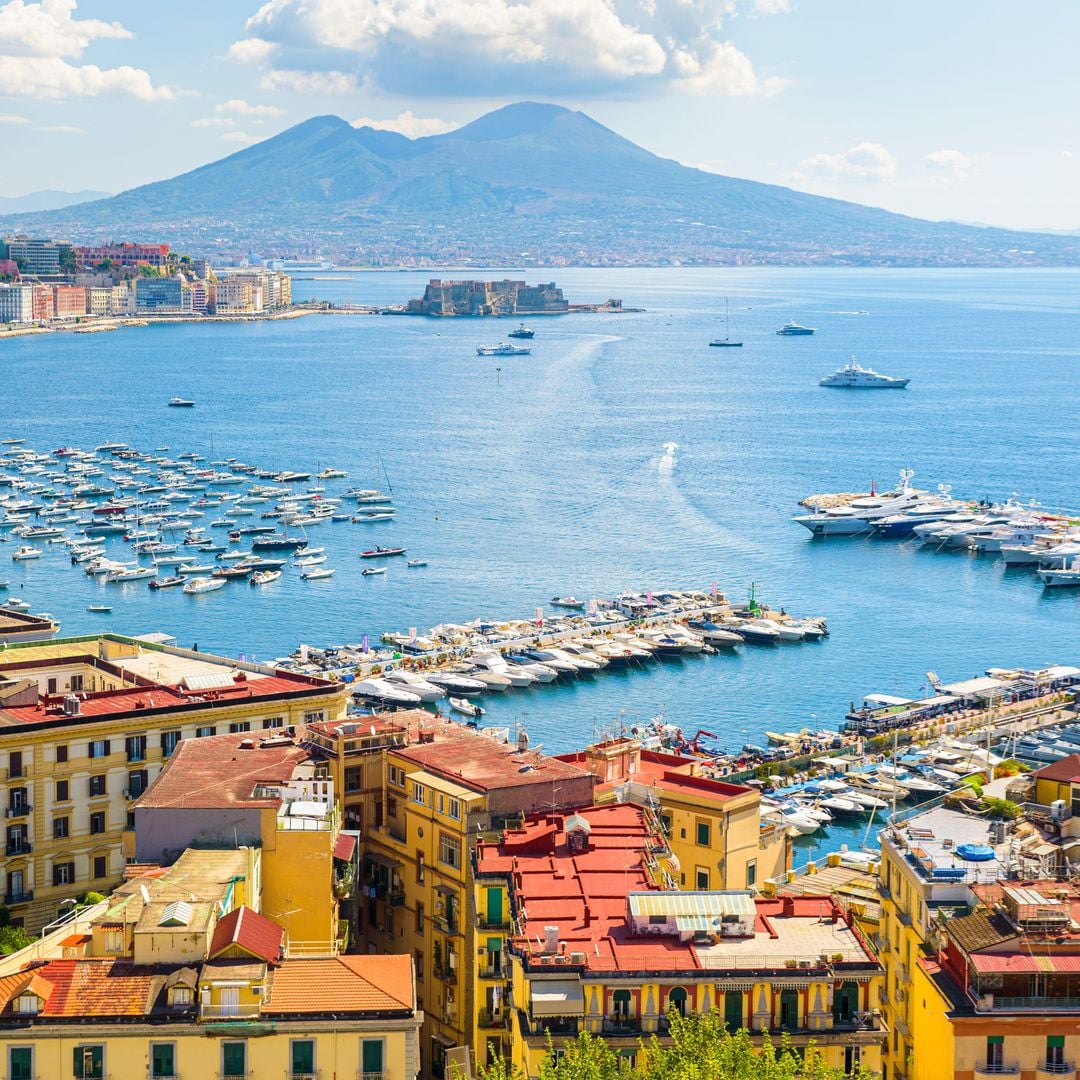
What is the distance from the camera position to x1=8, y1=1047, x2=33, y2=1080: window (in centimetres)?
1394

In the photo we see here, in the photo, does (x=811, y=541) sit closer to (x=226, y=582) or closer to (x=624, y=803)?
(x=226, y=582)

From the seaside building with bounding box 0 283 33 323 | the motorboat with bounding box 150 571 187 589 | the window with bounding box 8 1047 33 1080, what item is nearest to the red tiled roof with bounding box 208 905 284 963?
the window with bounding box 8 1047 33 1080

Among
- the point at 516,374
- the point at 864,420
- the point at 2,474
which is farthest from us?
the point at 516,374

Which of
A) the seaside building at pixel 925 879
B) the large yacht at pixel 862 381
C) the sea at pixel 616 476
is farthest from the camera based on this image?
the large yacht at pixel 862 381

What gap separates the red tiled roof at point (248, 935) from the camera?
14.6m

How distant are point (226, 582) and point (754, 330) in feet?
464

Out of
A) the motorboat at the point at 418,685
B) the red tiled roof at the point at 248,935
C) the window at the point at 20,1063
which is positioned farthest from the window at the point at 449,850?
the motorboat at the point at 418,685

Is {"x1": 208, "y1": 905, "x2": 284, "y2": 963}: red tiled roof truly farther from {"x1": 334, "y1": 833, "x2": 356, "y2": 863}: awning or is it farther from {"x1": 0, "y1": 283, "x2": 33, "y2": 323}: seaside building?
{"x1": 0, "y1": 283, "x2": 33, "y2": 323}: seaside building

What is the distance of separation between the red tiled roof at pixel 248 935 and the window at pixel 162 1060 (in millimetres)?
826

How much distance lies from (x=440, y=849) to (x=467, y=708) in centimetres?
2275

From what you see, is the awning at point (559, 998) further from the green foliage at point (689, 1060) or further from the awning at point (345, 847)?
the awning at point (345, 847)

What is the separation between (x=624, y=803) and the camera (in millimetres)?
20578

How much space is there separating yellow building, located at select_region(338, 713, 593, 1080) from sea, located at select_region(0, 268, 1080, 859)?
1373 centimetres

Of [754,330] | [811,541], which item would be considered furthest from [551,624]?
[754,330]
